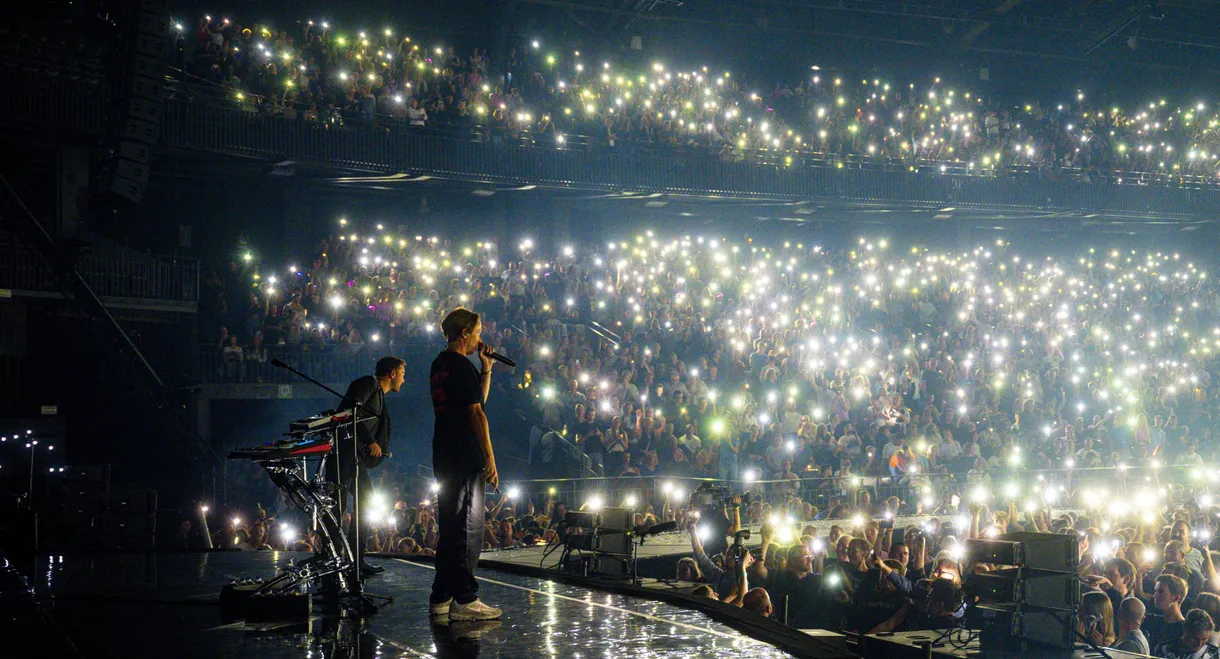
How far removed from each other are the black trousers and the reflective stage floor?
20 cm

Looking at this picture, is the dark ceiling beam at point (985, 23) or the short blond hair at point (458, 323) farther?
the dark ceiling beam at point (985, 23)

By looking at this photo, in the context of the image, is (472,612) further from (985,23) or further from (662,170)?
(985,23)

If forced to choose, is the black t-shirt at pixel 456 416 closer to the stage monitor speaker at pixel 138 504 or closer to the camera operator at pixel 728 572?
the camera operator at pixel 728 572

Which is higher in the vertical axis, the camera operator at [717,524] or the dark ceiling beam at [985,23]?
the dark ceiling beam at [985,23]

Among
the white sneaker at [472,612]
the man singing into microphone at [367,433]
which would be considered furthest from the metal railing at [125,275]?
the white sneaker at [472,612]

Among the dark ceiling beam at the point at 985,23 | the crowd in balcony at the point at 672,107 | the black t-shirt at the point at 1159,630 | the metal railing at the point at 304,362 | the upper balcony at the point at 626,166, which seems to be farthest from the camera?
the dark ceiling beam at the point at 985,23

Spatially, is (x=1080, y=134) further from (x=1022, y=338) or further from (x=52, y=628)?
(x=52, y=628)

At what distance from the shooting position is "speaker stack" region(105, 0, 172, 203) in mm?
17297

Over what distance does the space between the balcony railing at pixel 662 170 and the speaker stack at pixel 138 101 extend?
7.15ft

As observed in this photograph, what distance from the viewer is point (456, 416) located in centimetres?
535

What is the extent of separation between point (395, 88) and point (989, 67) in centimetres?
1898

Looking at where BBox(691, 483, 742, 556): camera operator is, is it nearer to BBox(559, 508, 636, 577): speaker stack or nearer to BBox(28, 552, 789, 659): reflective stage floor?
BBox(559, 508, 636, 577): speaker stack

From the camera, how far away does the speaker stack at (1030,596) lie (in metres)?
6.27

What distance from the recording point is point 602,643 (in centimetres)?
473
